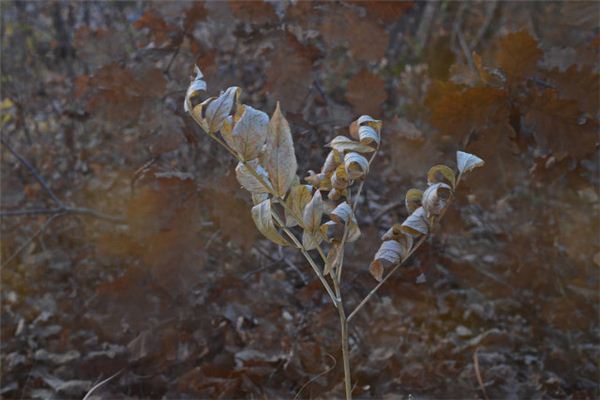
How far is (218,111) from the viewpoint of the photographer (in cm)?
112

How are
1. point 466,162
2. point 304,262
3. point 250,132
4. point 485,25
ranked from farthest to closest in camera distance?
1. point 485,25
2. point 304,262
3. point 466,162
4. point 250,132

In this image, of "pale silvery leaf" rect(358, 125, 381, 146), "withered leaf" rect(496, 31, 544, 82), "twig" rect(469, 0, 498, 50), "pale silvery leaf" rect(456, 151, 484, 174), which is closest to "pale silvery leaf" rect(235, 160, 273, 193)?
"pale silvery leaf" rect(358, 125, 381, 146)

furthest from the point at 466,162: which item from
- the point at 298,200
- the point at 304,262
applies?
the point at 304,262

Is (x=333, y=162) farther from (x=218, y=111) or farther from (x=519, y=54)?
(x=519, y=54)

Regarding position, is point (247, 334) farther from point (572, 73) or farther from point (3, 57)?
point (3, 57)

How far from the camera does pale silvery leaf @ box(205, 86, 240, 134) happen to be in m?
1.12

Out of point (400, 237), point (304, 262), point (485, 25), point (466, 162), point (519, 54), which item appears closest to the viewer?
point (466, 162)

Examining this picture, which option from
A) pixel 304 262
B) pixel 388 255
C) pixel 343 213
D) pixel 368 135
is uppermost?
pixel 368 135

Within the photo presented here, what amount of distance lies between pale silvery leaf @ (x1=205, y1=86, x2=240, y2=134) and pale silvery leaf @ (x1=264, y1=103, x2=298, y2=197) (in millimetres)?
71

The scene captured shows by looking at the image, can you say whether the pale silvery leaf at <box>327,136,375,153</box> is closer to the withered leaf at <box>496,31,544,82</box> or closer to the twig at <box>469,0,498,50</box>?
the withered leaf at <box>496,31,544,82</box>

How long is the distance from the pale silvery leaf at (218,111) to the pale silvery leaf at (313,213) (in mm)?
189

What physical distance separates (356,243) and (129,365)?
77cm

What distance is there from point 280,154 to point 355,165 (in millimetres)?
136

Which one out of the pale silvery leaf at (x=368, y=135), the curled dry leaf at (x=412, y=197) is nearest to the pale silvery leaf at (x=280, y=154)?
the pale silvery leaf at (x=368, y=135)
